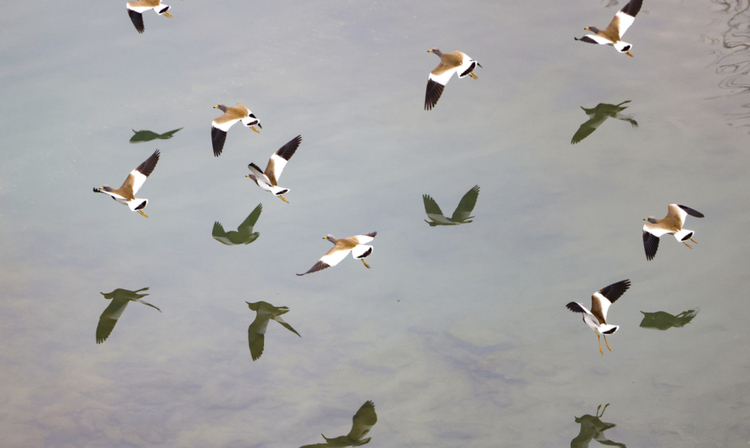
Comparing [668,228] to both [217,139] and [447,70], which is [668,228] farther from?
[217,139]

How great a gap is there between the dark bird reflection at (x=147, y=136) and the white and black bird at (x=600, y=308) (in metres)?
4.28

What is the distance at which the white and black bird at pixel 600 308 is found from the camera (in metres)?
4.34

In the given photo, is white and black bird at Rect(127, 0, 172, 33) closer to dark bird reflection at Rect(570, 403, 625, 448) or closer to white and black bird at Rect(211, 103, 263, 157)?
white and black bird at Rect(211, 103, 263, 157)

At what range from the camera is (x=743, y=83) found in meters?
6.47

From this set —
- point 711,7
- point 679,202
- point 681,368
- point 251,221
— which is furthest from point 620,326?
point 711,7

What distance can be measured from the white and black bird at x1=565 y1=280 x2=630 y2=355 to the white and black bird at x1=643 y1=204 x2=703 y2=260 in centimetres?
61

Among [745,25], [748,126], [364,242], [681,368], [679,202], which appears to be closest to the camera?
[681,368]

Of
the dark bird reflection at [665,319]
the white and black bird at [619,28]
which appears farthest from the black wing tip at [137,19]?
the dark bird reflection at [665,319]

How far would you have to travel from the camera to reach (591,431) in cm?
415

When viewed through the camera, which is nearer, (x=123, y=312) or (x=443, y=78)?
(x=123, y=312)

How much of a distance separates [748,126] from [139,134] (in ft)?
20.0

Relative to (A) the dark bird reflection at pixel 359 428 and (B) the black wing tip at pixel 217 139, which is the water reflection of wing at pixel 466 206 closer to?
(A) the dark bird reflection at pixel 359 428

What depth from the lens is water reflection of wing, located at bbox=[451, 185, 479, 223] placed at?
570 centimetres

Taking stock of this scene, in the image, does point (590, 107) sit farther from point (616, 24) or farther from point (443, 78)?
point (443, 78)
